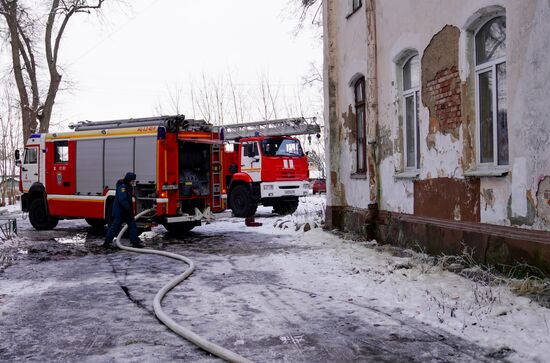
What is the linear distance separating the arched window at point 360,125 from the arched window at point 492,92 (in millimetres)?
4214

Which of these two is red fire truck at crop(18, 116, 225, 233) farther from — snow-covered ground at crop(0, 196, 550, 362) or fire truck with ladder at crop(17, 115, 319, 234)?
snow-covered ground at crop(0, 196, 550, 362)

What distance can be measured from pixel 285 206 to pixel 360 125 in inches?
295

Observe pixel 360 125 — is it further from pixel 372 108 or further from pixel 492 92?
pixel 492 92

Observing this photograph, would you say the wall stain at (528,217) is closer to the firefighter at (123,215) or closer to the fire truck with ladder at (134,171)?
the firefighter at (123,215)

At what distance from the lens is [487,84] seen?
7562 millimetres

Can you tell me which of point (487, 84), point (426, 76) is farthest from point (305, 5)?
point (487, 84)

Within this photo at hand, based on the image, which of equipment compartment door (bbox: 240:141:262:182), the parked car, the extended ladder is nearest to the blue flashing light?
equipment compartment door (bbox: 240:141:262:182)

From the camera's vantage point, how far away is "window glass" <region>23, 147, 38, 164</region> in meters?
15.7

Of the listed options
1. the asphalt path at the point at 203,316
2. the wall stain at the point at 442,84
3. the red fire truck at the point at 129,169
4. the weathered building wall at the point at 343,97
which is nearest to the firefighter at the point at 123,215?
the red fire truck at the point at 129,169

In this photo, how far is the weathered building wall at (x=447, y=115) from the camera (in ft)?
20.6

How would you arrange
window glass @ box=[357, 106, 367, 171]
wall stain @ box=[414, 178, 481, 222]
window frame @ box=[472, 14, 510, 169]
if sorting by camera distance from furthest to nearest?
window glass @ box=[357, 106, 367, 171], wall stain @ box=[414, 178, 481, 222], window frame @ box=[472, 14, 510, 169]

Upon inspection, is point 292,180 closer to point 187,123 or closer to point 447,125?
point 187,123

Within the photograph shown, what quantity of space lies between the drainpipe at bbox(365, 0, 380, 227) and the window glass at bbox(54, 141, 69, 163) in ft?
27.9

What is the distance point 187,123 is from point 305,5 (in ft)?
25.7
